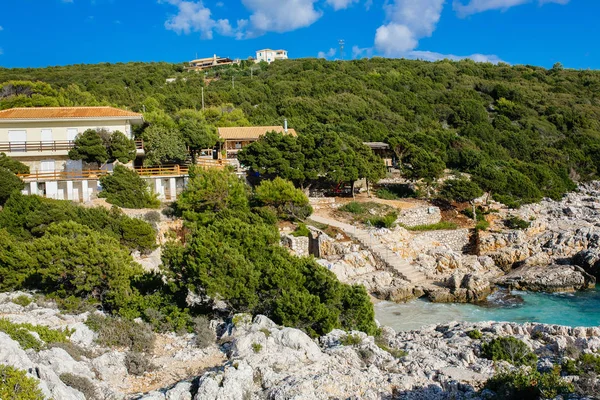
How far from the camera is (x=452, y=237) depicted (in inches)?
1289

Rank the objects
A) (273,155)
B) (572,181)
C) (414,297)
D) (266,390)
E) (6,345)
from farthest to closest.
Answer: (572,181), (273,155), (414,297), (266,390), (6,345)

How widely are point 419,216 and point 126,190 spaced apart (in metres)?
18.3

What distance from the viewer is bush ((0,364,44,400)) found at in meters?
9.17

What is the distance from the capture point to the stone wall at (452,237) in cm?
3225

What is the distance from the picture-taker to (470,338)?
15914 millimetres

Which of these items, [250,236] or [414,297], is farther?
[414,297]

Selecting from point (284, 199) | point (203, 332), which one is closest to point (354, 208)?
point (284, 199)

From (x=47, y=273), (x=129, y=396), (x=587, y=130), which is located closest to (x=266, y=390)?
(x=129, y=396)

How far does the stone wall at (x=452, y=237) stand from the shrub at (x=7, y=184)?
2276 cm

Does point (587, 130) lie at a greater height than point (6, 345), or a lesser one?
greater

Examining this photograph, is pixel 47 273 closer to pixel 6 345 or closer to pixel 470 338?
pixel 6 345

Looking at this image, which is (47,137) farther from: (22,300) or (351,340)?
(351,340)

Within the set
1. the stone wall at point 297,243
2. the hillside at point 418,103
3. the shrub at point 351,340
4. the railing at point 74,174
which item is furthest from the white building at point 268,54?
the shrub at point 351,340

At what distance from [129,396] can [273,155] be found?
23585 millimetres
